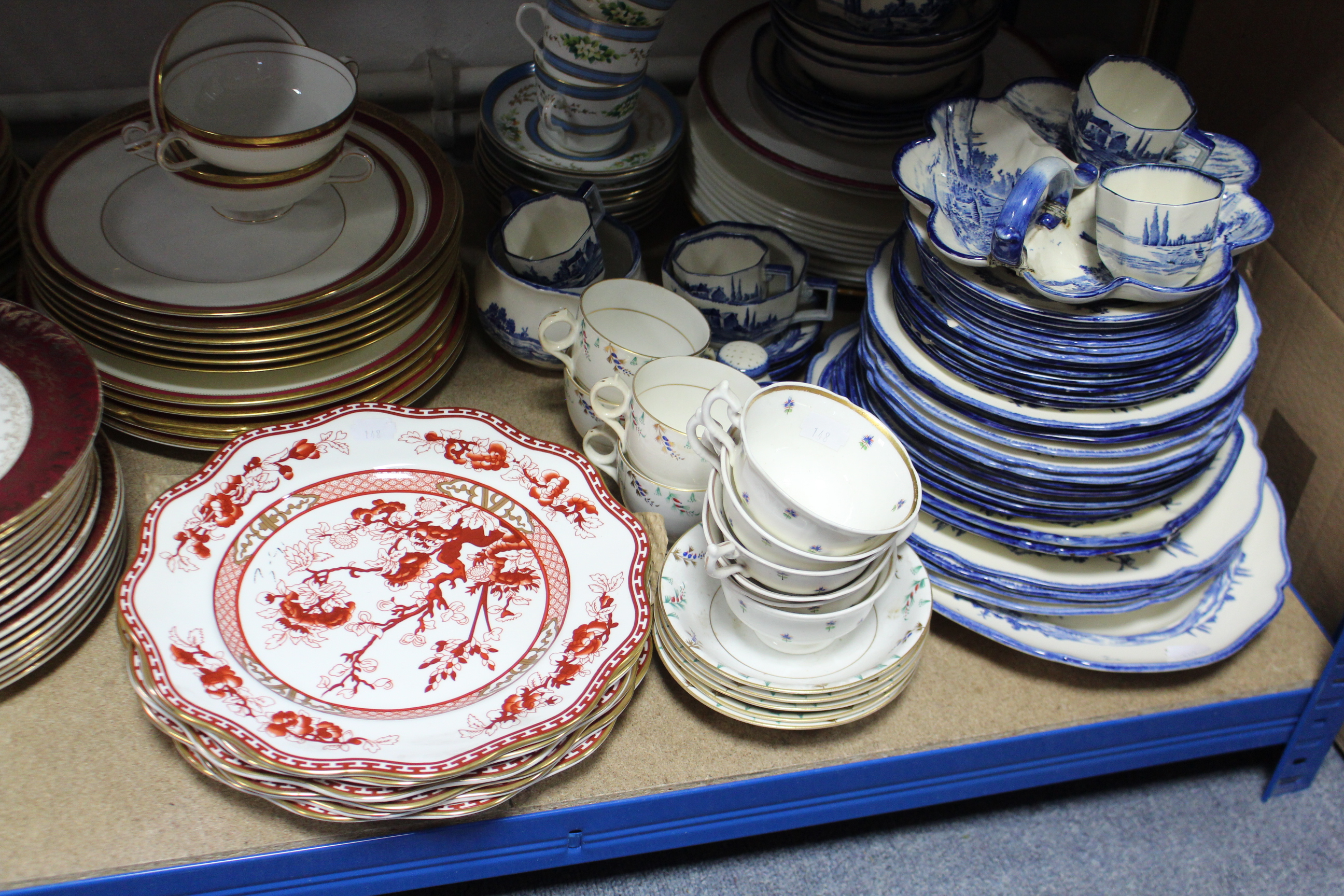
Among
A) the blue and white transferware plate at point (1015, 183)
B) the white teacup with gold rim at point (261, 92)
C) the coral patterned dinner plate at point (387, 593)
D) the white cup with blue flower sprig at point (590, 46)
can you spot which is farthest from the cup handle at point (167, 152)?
the blue and white transferware plate at point (1015, 183)

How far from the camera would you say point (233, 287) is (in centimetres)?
90

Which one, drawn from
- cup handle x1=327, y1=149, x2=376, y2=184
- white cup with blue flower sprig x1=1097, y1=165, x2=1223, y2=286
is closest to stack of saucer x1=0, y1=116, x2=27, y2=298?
cup handle x1=327, y1=149, x2=376, y2=184

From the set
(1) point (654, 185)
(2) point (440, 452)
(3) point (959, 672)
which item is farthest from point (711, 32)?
(3) point (959, 672)

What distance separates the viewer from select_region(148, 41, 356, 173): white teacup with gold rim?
91cm

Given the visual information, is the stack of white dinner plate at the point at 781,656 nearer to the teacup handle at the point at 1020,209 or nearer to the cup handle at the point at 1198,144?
the teacup handle at the point at 1020,209

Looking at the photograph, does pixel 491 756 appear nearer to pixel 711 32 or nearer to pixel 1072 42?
pixel 711 32

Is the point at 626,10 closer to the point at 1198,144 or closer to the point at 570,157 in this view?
the point at 570,157

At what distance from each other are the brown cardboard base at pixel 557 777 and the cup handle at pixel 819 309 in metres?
0.27

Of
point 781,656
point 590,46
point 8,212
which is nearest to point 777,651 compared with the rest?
point 781,656

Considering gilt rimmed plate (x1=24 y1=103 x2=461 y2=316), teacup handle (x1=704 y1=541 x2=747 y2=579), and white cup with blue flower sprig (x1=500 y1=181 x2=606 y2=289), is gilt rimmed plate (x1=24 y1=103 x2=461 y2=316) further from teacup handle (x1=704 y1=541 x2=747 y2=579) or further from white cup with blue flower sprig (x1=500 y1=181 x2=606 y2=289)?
teacup handle (x1=704 y1=541 x2=747 y2=579)

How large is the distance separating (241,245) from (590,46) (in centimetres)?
38

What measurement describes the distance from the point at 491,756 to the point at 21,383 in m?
0.46

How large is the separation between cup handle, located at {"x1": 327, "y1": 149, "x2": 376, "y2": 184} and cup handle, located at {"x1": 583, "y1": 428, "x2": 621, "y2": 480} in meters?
0.31

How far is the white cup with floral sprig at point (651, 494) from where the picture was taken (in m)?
0.91
